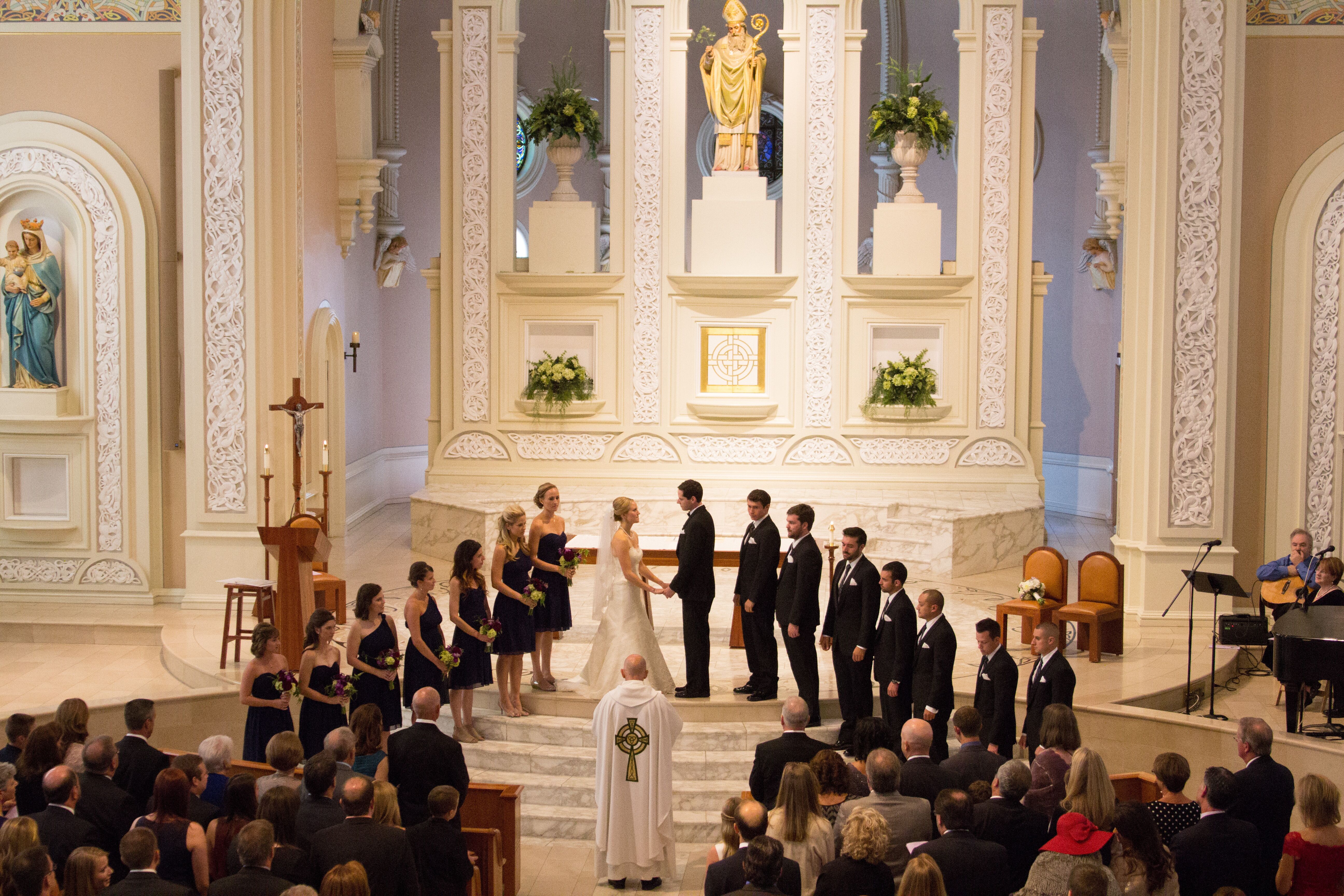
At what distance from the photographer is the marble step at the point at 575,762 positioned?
7.87 m

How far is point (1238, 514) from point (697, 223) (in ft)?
20.0

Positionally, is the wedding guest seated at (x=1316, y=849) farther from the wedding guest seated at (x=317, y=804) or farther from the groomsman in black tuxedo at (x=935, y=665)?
the wedding guest seated at (x=317, y=804)

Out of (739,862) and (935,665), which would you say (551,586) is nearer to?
(935,665)

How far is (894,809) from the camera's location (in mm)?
5141

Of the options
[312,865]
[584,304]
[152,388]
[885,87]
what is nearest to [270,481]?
[152,388]

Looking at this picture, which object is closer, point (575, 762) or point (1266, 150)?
point (575, 762)

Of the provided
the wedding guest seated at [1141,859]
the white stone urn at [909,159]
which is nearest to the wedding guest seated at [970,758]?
the wedding guest seated at [1141,859]

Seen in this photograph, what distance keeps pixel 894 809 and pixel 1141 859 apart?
92cm

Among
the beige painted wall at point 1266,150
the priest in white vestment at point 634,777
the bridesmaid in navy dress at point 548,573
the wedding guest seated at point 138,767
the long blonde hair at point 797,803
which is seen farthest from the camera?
the beige painted wall at point 1266,150

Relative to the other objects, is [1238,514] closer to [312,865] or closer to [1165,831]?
[1165,831]

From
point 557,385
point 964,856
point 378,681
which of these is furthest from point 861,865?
point 557,385

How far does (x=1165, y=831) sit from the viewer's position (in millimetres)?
5430

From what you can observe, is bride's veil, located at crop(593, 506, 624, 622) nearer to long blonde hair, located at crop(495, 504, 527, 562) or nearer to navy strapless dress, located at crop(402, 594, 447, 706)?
long blonde hair, located at crop(495, 504, 527, 562)

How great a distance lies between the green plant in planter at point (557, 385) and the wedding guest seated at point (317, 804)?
8.47 metres
